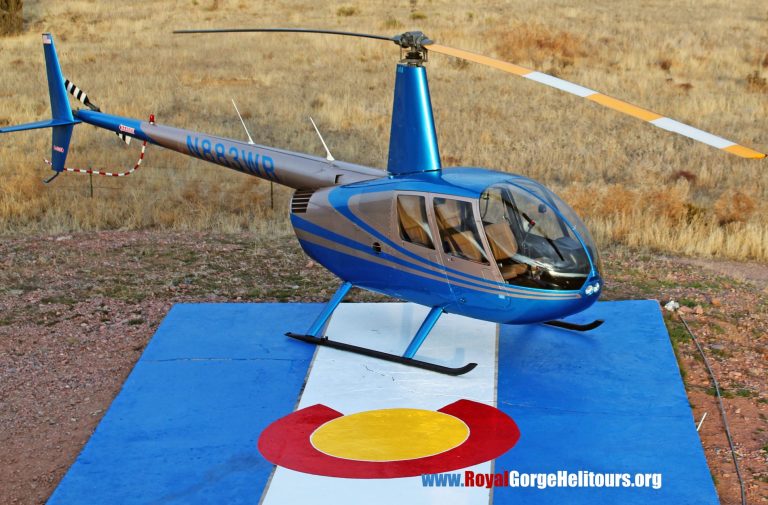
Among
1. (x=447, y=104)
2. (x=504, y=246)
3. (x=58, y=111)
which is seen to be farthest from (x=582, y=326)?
(x=447, y=104)

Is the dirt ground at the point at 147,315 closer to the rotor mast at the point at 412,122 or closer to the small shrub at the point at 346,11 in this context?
the rotor mast at the point at 412,122

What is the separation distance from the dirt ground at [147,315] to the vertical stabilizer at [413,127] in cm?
273

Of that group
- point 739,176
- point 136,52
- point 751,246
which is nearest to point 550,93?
point 739,176

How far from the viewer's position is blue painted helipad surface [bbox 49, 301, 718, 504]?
7.99 metres

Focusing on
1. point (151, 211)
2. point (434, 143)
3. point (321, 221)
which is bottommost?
point (151, 211)

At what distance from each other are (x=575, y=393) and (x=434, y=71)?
20.5 m

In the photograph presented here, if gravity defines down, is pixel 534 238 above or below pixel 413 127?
below

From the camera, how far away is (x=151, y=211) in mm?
17703

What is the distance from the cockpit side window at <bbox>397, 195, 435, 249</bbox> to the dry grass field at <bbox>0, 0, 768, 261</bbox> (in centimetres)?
623

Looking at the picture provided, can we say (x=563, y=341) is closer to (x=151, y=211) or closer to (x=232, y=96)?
(x=151, y=211)

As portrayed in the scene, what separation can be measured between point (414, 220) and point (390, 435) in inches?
90.5

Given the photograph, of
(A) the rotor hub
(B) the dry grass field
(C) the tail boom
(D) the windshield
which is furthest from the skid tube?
(B) the dry grass field

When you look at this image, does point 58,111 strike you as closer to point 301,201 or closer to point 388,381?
point 301,201

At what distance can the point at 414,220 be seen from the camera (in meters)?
9.85
